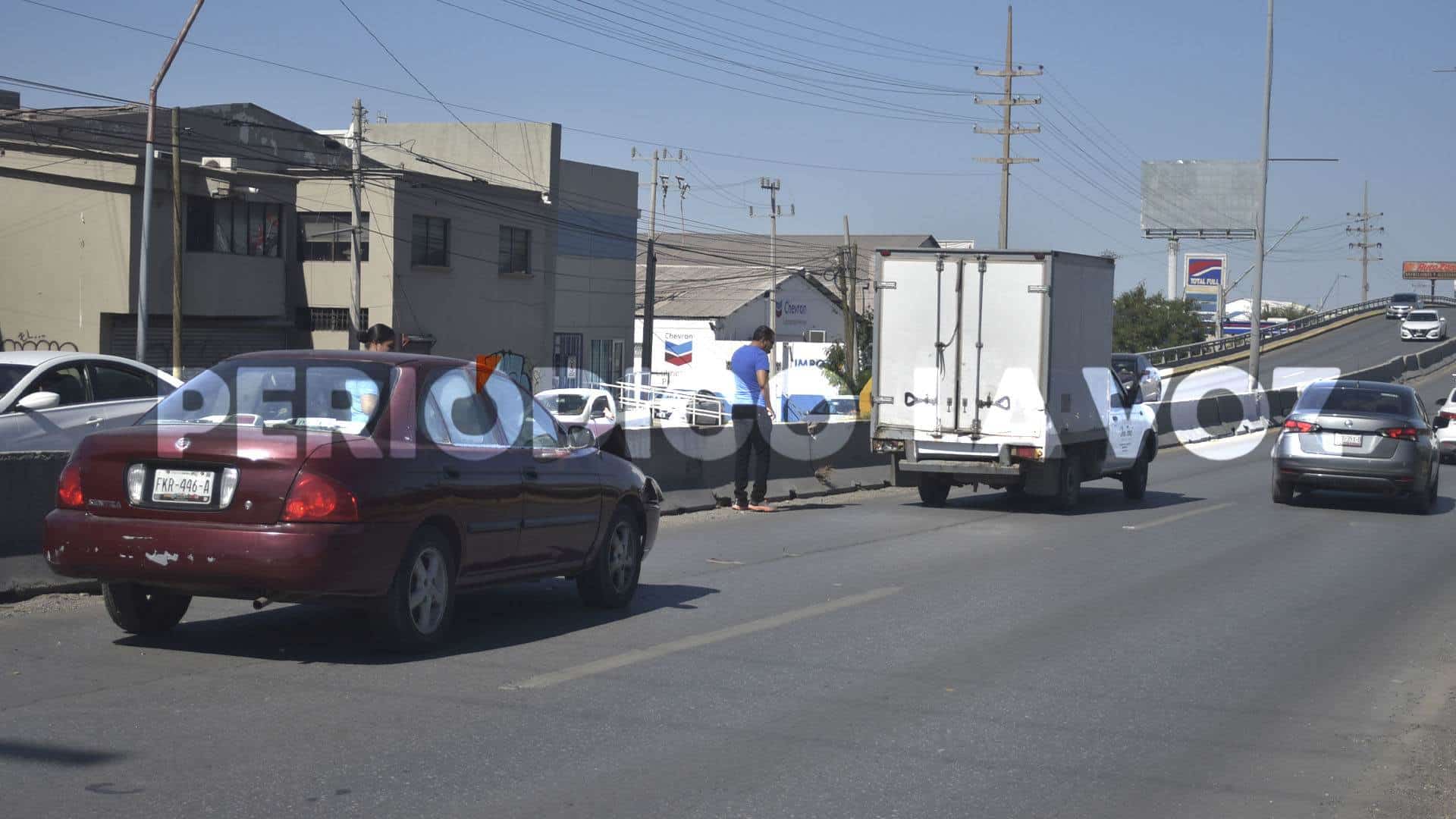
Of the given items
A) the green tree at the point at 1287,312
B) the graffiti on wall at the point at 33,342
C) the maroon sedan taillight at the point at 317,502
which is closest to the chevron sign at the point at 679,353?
the graffiti on wall at the point at 33,342

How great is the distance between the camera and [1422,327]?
6944cm

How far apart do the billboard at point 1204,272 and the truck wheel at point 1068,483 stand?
226 feet

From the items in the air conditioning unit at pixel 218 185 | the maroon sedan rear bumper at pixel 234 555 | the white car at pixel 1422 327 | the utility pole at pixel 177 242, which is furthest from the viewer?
the white car at pixel 1422 327

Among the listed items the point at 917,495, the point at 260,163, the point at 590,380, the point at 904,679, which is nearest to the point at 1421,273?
the point at 590,380

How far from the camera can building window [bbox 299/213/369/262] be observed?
45000mm

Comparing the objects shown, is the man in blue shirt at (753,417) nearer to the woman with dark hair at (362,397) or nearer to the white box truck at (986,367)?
the white box truck at (986,367)

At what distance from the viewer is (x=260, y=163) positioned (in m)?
48.2

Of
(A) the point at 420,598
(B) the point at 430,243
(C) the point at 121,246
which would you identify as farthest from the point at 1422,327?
(A) the point at 420,598

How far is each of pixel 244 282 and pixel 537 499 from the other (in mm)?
36350

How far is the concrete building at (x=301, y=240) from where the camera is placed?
1511 inches

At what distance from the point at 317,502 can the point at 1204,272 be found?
81.8m

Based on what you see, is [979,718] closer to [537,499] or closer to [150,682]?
[537,499]

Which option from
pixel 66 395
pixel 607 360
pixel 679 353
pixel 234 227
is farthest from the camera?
pixel 679 353

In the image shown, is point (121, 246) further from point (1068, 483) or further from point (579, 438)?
point (579, 438)
